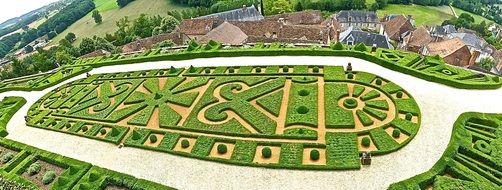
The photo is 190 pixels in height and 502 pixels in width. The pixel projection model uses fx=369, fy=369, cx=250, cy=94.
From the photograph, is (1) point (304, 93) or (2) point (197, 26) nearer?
(1) point (304, 93)

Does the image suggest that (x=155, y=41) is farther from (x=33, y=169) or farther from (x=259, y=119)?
(x=259, y=119)

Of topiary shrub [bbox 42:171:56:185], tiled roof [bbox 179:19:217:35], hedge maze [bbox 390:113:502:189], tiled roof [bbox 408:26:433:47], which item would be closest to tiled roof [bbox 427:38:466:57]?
tiled roof [bbox 408:26:433:47]

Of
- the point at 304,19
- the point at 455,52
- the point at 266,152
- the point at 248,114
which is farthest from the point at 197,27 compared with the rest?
the point at 266,152

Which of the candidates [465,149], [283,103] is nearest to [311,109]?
[283,103]

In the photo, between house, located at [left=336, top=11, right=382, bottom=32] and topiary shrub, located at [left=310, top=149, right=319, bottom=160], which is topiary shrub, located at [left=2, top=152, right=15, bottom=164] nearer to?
topiary shrub, located at [left=310, top=149, right=319, bottom=160]

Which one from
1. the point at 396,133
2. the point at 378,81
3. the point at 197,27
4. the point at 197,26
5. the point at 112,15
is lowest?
the point at 112,15
